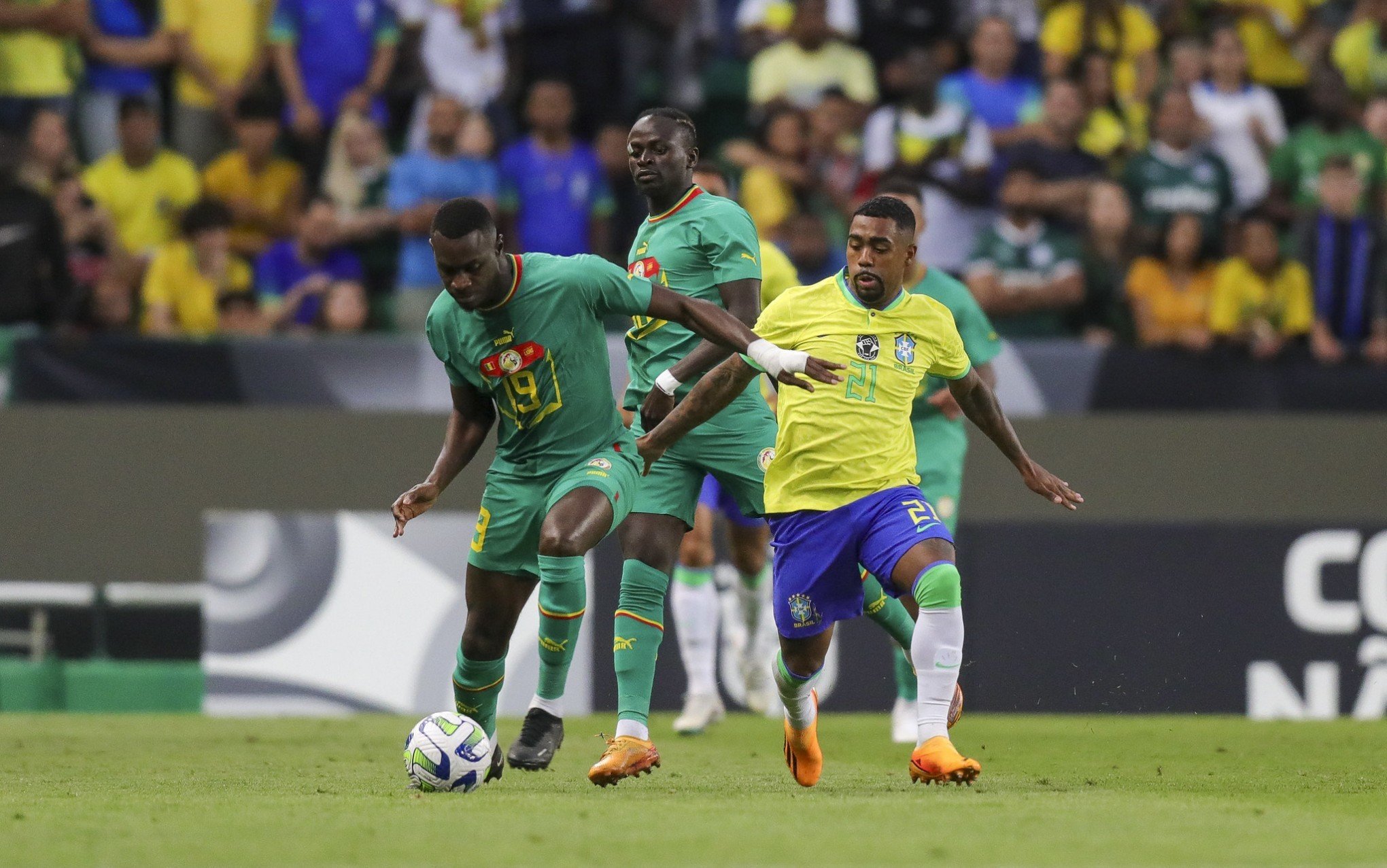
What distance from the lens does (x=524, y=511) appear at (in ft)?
24.8

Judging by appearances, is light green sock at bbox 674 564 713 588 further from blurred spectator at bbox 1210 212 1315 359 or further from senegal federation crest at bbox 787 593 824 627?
blurred spectator at bbox 1210 212 1315 359

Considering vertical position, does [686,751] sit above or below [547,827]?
below

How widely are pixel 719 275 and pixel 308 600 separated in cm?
476

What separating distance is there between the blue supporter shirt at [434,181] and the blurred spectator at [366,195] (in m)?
0.14

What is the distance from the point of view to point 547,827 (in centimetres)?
608

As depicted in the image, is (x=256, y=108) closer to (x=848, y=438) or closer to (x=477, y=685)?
(x=477, y=685)

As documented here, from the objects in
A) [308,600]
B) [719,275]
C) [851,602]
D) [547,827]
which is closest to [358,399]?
[308,600]

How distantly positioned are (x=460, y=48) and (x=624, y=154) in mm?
1545

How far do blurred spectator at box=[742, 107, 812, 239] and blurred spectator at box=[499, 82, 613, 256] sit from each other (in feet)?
3.68

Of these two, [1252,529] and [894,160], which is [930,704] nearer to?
[1252,529]

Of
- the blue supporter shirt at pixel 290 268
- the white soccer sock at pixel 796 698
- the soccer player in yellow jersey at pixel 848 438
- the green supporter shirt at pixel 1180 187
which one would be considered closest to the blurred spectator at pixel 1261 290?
the green supporter shirt at pixel 1180 187

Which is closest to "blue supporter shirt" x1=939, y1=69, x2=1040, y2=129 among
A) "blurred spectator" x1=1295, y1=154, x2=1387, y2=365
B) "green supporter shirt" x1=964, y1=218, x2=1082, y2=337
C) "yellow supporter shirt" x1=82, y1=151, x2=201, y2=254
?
"green supporter shirt" x1=964, y1=218, x2=1082, y2=337

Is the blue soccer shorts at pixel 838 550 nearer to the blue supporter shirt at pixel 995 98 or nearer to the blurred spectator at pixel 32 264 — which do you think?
the blurred spectator at pixel 32 264

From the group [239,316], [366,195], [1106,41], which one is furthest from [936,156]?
[239,316]
